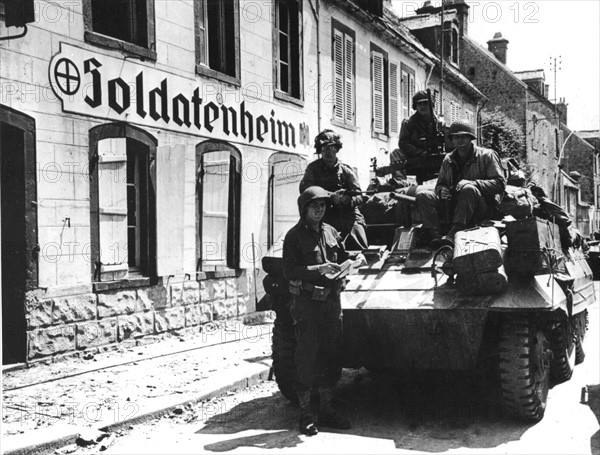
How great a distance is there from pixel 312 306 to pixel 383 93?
1437 centimetres

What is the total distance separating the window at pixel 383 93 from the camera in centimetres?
1875

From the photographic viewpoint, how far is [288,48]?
14.5 m

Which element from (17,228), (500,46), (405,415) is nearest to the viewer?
(405,415)

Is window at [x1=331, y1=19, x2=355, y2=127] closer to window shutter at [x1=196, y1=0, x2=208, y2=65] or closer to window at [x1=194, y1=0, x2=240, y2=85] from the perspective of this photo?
window at [x1=194, y1=0, x2=240, y2=85]

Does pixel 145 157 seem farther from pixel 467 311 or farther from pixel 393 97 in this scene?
pixel 393 97

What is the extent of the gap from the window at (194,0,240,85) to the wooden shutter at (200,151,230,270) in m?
1.43

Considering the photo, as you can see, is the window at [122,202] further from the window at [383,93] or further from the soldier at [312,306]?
the window at [383,93]

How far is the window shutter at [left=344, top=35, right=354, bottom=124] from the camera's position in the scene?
17.0 meters

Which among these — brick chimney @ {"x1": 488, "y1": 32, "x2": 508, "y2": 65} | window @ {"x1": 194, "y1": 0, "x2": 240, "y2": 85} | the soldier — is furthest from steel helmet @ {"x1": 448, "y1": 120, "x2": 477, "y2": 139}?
brick chimney @ {"x1": 488, "y1": 32, "x2": 508, "y2": 65}

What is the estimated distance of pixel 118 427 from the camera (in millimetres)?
6109

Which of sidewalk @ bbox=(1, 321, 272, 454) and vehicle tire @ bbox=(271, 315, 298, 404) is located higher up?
vehicle tire @ bbox=(271, 315, 298, 404)

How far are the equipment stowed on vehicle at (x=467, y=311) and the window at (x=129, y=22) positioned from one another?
5.34 m

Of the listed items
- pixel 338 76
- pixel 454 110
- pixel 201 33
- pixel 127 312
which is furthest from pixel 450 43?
pixel 127 312

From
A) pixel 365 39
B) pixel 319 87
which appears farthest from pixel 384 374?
pixel 365 39
